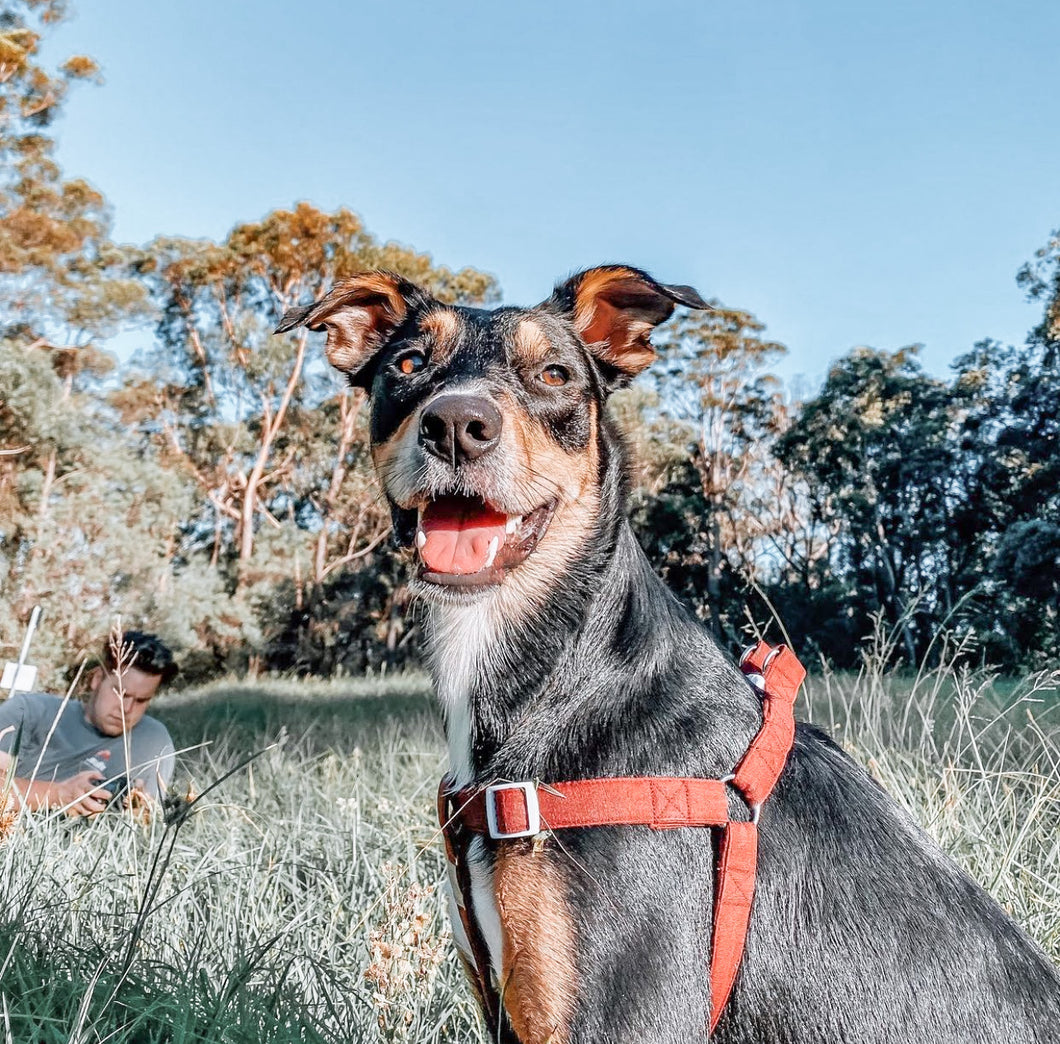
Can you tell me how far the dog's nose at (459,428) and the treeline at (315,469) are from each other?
53.0 ft

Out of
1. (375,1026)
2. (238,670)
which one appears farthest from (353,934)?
(238,670)

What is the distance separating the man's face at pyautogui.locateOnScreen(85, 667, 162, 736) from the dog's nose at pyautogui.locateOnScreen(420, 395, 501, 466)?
4.31 metres

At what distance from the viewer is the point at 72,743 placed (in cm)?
632

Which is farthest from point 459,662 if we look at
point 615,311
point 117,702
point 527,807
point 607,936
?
point 117,702

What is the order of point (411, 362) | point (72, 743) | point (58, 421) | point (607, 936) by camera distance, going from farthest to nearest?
point (58, 421)
point (72, 743)
point (411, 362)
point (607, 936)

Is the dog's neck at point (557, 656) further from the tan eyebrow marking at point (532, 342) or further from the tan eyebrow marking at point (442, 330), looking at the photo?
the tan eyebrow marking at point (442, 330)

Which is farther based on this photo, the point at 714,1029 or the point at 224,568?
the point at 224,568

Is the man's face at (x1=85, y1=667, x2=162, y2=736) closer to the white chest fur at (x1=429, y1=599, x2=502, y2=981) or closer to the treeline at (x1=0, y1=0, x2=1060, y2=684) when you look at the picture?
the white chest fur at (x1=429, y1=599, x2=502, y2=981)

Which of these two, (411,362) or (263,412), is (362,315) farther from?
(263,412)

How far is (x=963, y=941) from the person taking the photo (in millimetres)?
1821

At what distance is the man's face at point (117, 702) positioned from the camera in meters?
5.98

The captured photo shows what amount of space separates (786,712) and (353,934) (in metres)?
2.13

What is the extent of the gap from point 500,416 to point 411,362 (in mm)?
505

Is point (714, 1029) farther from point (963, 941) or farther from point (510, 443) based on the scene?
point (510, 443)
